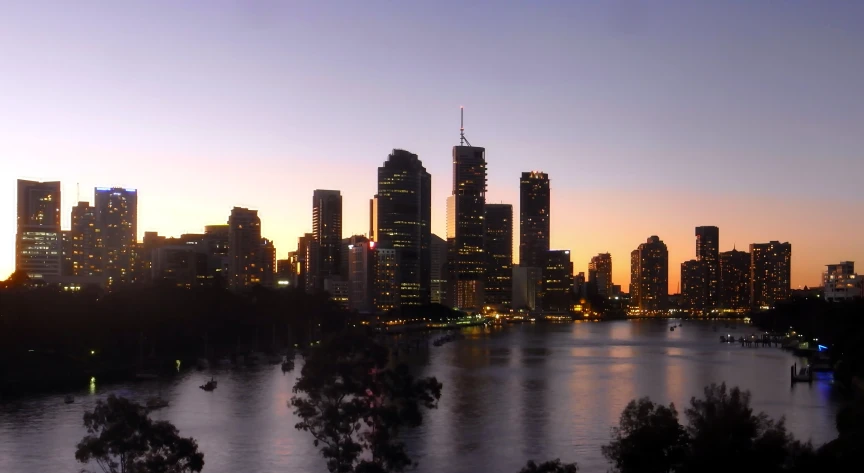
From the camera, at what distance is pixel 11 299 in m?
50.8

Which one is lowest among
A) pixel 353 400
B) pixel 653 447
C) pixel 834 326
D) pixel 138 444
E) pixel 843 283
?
pixel 138 444

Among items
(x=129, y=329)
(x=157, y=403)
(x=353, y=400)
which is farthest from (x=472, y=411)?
(x=129, y=329)

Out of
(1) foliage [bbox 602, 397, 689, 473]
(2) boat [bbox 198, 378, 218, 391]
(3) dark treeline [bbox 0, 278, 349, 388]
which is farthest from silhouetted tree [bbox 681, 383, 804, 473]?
(3) dark treeline [bbox 0, 278, 349, 388]

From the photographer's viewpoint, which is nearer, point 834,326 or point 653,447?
point 653,447

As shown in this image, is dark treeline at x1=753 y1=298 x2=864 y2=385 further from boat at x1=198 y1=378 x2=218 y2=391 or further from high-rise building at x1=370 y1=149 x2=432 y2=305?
high-rise building at x1=370 y1=149 x2=432 y2=305

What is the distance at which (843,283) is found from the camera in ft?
370

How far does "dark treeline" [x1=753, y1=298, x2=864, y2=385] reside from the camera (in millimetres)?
43213

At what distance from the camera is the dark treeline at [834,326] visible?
43.2m

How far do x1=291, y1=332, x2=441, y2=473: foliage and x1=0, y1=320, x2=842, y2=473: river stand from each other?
6520 millimetres

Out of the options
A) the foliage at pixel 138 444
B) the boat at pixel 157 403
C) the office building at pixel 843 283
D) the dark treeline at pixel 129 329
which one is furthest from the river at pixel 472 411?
the office building at pixel 843 283

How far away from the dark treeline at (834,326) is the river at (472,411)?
5.61 feet

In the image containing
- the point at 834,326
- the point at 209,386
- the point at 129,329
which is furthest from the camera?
the point at 834,326

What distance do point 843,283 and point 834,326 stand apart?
57887 millimetres

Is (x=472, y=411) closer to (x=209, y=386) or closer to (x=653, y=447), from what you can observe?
(x=209, y=386)
